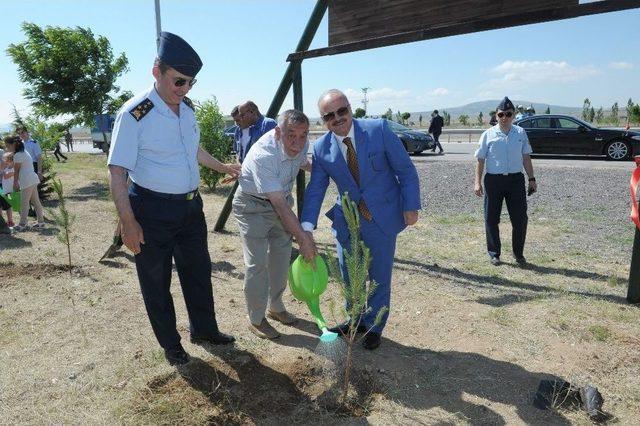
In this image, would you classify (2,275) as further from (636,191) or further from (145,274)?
(636,191)

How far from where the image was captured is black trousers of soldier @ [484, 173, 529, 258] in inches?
200

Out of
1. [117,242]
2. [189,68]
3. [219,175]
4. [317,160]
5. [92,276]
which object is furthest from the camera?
[219,175]

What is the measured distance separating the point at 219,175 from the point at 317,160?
350 inches

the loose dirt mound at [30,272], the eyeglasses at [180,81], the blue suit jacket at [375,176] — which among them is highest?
the eyeglasses at [180,81]

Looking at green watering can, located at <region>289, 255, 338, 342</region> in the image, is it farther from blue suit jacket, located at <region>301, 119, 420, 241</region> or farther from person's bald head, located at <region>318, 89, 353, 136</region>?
person's bald head, located at <region>318, 89, 353, 136</region>

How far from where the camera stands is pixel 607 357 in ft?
10.5

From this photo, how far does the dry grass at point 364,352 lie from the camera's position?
8.95ft

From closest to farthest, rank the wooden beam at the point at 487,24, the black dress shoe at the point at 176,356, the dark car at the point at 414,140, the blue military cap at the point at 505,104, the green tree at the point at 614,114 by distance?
the black dress shoe at the point at 176,356 → the wooden beam at the point at 487,24 → the blue military cap at the point at 505,104 → the dark car at the point at 414,140 → the green tree at the point at 614,114

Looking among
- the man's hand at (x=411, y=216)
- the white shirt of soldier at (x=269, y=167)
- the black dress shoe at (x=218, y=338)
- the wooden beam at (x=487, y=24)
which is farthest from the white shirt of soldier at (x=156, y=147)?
the wooden beam at (x=487, y=24)

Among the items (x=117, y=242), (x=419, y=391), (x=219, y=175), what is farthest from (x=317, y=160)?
(x=219, y=175)

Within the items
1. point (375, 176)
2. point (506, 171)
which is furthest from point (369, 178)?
point (506, 171)

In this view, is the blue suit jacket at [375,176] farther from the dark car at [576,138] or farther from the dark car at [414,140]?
the dark car at [414,140]

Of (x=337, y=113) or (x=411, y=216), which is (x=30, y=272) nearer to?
(x=337, y=113)

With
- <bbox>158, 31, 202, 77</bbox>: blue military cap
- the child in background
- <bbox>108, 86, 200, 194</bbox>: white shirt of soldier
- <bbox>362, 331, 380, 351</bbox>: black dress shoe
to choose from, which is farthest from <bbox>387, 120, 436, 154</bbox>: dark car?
<bbox>158, 31, 202, 77</bbox>: blue military cap
